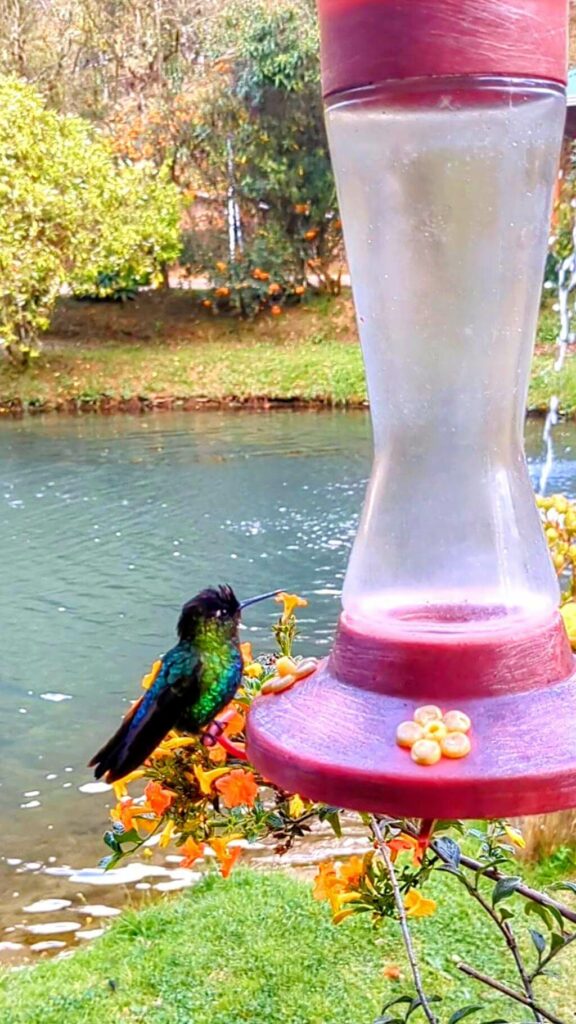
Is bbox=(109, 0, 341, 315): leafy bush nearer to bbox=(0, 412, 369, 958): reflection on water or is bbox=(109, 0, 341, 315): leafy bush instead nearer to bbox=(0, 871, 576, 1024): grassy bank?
bbox=(0, 412, 369, 958): reflection on water

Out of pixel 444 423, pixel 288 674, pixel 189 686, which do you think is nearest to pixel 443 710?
pixel 288 674

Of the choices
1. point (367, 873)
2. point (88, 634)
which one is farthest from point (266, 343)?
point (367, 873)

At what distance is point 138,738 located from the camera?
154cm

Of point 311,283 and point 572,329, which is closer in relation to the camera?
point 572,329

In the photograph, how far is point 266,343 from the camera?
19.3 metres

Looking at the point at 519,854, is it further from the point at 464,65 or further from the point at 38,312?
the point at 38,312

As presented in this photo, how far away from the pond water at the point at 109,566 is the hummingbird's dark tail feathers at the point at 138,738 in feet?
8.16

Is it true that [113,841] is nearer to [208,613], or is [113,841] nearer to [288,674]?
[208,613]

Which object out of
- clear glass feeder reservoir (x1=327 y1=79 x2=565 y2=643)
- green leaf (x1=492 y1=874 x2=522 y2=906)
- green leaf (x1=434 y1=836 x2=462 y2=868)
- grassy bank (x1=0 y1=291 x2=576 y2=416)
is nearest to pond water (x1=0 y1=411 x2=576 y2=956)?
grassy bank (x1=0 y1=291 x2=576 y2=416)

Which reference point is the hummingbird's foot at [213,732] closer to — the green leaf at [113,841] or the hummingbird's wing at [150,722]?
the hummingbird's wing at [150,722]

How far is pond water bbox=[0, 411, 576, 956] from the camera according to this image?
4.45m

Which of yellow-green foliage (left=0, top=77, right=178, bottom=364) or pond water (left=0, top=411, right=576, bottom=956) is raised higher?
yellow-green foliage (left=0, top=77, right=178, bottom=364)

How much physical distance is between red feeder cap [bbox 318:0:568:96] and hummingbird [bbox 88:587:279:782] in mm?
Answer: 718

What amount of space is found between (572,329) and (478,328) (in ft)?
56.3
